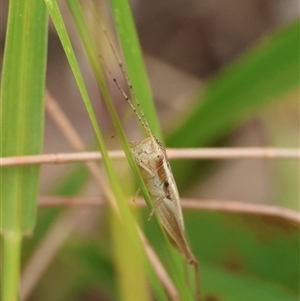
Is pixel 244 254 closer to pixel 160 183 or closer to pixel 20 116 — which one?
pixel 160 183

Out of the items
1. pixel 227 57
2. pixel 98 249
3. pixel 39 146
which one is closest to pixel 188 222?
pixel 98 249

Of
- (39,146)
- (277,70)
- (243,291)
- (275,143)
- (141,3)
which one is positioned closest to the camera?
(39,146)

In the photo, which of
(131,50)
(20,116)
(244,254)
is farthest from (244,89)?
(20,116)

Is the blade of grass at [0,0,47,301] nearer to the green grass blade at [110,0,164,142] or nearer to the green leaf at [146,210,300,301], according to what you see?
the green grass blade at [110,0,164,142]

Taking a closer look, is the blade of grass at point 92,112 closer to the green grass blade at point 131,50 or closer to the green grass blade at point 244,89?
the green grass blade at point 131,50

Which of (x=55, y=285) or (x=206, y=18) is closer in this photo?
(x=55, y=285)

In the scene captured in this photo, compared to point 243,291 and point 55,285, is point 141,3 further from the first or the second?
point 243,291

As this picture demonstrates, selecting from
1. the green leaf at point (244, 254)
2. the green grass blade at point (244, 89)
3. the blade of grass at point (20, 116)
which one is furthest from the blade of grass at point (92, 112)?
the green grass blade at point (244, 89)
